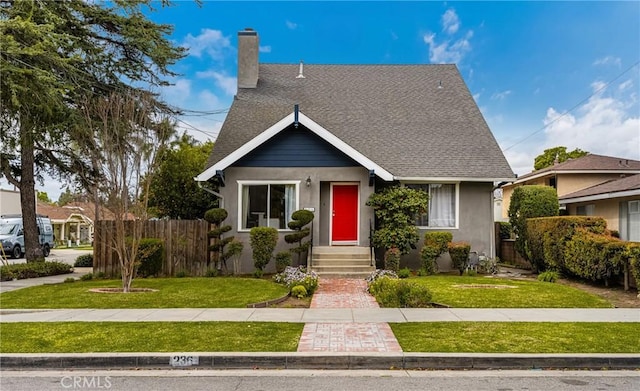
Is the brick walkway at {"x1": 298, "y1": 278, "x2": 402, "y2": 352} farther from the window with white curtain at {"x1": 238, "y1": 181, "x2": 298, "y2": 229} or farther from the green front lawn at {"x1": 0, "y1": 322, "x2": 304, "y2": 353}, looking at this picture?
the window with white curtain at {"x1": 238, "y1": 181, "x2": 298, "y2": 229}

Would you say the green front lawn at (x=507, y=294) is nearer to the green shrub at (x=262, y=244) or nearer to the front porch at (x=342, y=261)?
the front porch at (x=342, y=261)

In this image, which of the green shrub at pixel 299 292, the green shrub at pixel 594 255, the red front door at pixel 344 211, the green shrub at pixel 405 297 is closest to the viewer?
the green shrub at pixel 405 297

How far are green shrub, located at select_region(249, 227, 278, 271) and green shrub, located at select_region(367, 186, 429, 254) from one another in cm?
339

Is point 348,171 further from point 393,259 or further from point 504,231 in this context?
point 504,231

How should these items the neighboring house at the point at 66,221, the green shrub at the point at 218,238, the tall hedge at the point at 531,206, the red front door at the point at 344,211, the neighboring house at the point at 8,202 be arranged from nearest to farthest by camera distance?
1. the green shrub at the point at 218,238
2. the red front door at the point at 344,211
3. the tall hedge at the point at 531,206
4. the neighboring house at the point at 8,202
5. the neighboring house at the point at 66,221

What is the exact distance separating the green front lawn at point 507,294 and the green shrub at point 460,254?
1.58 m

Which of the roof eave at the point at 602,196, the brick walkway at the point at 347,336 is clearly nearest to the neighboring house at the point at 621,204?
the roof eave at the point at 602,196

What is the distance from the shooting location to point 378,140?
18.2 m

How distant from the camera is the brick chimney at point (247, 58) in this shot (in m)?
21.1

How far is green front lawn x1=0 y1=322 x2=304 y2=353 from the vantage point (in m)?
6.82

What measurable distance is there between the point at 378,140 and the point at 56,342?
13.4 m

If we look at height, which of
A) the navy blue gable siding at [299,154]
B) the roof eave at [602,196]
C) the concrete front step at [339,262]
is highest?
the navy blue gable siding at [299,154]

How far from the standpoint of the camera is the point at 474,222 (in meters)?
16.9

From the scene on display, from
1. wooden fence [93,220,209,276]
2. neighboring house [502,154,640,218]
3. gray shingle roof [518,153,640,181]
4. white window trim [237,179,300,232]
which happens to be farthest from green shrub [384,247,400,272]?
gray shingle roof [518,153,640,181]
